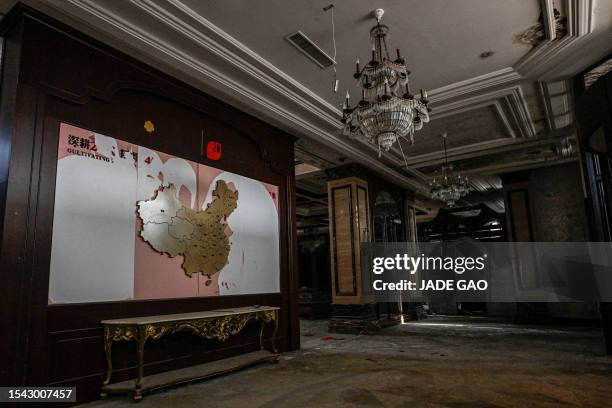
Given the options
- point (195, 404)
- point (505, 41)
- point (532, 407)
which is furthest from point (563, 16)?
point (195, 404)

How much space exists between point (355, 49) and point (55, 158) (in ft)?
10.4

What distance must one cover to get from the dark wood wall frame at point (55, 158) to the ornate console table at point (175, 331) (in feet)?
0.49

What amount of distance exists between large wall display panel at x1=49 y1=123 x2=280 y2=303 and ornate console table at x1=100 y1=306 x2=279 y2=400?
35 cm

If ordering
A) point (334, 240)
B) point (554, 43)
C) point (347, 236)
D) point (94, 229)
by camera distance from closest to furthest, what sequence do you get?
point (94, 229)
point (554, 43)
point (347, 236)
point (334, 240)

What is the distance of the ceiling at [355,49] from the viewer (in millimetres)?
3666

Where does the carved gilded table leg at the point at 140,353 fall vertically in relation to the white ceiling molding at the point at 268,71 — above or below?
below

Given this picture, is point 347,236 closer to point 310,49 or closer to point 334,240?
point 334,240

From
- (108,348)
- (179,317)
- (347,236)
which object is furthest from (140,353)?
(347,236)

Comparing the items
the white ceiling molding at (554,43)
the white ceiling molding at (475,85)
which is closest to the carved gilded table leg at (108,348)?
the white ceiling molding at (475,85)

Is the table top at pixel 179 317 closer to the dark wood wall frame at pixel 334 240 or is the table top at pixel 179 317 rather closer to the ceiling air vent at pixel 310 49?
the ceiling air vent at pixel 310 49

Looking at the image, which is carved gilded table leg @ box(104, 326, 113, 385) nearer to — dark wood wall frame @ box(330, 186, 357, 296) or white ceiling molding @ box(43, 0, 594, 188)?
white ceiling molding @ box(43, 0, 594, 188)

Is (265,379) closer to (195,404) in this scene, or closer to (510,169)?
(195,404)

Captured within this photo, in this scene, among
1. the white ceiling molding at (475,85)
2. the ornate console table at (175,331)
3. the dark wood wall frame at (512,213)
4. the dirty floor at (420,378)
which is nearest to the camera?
the dirty floor at (420,378)

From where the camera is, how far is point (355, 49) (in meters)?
4.38
